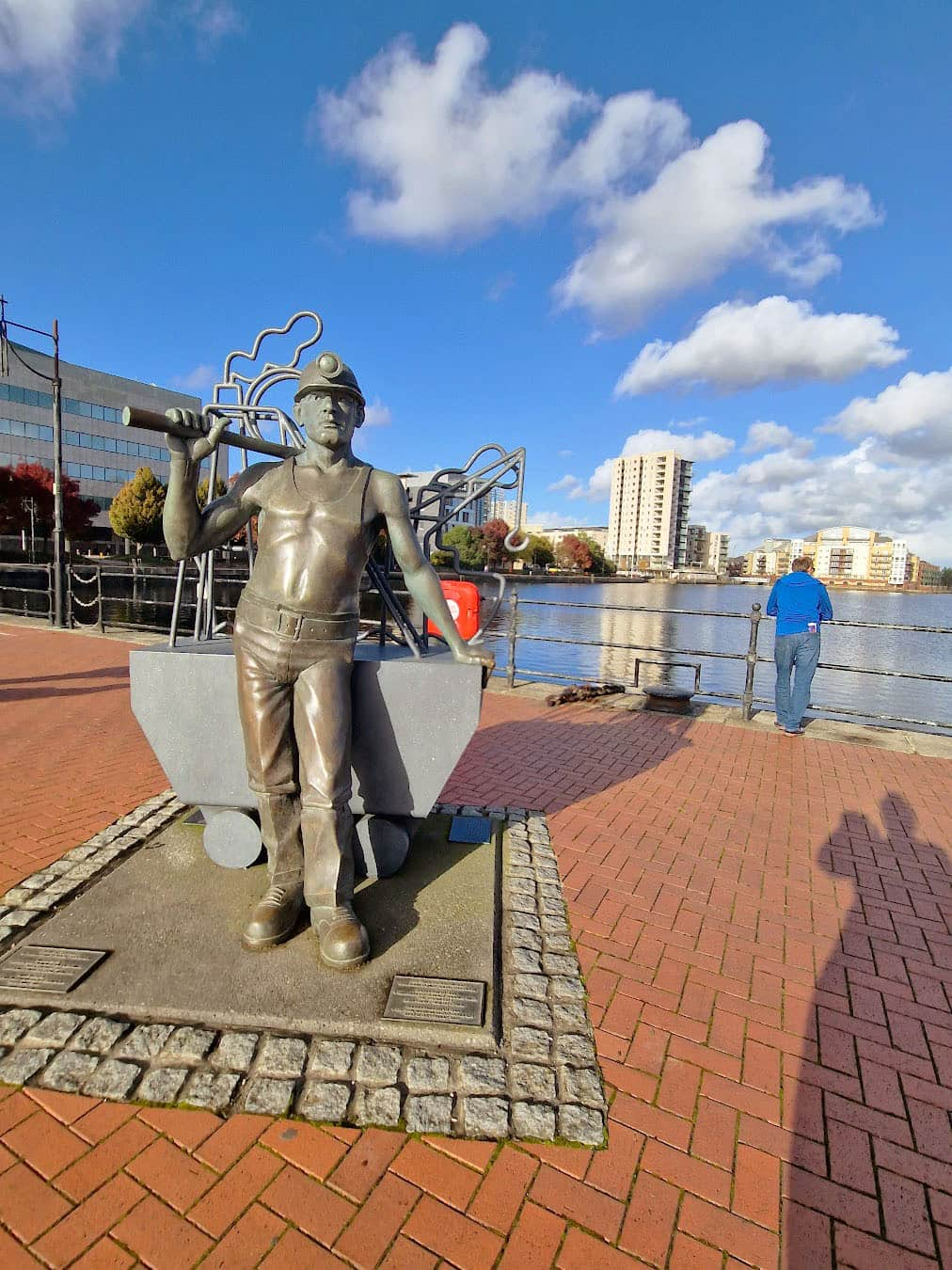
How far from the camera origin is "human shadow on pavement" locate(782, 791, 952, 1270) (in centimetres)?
146

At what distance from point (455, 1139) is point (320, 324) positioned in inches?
146

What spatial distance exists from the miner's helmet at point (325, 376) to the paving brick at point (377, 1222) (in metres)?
2.40

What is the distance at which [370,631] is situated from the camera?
3.60 m

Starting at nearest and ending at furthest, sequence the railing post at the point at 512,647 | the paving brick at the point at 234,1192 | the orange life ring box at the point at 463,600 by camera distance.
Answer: the paving brick at the point at 234,1192, the orange life ring box at the point at 463,600, the railing post at the point at 512,647

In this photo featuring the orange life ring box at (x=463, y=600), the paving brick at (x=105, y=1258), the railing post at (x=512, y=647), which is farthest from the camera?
the railing post at (x=512, y=647)

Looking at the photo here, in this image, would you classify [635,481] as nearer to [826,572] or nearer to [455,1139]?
[826,572]

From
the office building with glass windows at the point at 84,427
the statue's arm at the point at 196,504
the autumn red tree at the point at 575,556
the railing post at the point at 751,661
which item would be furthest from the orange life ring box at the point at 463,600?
the autumn red tree at the point at 575,556

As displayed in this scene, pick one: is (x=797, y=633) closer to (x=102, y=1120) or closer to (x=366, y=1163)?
(x=366, y=1163)

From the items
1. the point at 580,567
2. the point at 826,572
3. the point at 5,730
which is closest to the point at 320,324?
the point at 5,730

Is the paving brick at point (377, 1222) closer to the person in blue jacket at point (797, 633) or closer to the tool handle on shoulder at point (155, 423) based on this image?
the tool handle on shoulder at point (155, 423)

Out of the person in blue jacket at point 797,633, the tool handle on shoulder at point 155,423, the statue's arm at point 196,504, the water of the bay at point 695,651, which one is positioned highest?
the tool handle on shoulder at point 155,423

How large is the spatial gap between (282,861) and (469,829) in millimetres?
1261

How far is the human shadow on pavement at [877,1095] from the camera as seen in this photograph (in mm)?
1456

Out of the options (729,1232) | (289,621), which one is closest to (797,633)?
(289,621)
